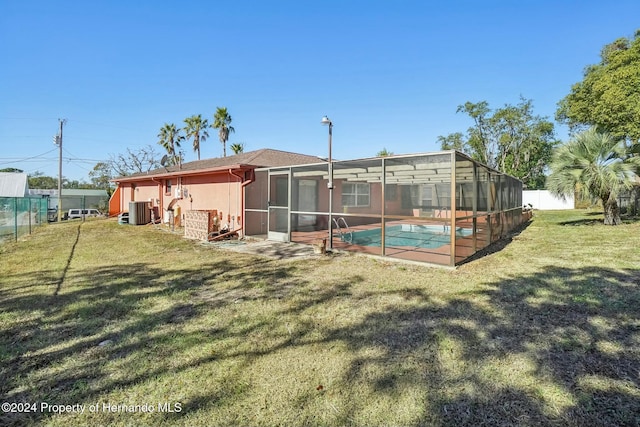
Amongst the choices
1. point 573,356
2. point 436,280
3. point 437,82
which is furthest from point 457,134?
point 573,356

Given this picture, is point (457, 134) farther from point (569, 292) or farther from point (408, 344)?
point (408, 344)

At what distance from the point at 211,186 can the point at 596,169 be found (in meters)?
14.4

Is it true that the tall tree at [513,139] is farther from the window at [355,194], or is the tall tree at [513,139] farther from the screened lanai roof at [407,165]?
the screened lanai roof at [407,165]

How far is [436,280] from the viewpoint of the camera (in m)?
5.16

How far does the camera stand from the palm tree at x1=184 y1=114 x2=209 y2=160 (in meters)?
31.0

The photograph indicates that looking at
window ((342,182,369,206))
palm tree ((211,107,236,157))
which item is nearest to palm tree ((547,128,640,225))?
window ((342,182,369,206))

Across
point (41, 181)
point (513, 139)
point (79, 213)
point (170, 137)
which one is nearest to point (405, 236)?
point (79, 213)

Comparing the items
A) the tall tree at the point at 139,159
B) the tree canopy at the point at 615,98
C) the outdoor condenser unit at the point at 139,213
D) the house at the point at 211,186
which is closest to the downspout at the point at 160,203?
the house at the point at 211,186

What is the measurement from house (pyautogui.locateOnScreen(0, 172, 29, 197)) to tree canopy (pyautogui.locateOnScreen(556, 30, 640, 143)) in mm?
44091

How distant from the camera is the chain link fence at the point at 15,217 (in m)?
9.86

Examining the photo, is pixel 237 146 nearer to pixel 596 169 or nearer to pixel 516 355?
pixel 596 169

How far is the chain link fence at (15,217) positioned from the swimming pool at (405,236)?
10799mm

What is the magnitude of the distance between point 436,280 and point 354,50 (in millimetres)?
11335

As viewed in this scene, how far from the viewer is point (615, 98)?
535 inches
